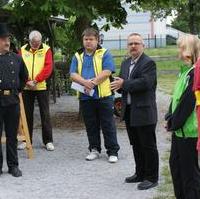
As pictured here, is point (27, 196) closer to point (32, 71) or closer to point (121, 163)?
point (121, 163)

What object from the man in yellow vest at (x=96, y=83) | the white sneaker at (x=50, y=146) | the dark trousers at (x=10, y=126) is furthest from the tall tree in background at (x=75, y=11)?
the dark trousers at (x=10, y=126)

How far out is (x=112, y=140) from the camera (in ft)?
29.6

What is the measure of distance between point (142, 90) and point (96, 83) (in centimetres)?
176

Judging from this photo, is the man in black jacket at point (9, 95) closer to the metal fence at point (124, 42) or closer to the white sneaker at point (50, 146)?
the white sneaker at point (50, 146)

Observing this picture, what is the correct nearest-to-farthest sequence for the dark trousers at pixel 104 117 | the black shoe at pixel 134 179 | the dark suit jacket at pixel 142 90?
the dark suit jacket at pixel 142 90 → the black shoe at pixel 134 179 → the dark trousers at pixel 104 117

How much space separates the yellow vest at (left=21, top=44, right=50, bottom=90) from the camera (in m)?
9.70

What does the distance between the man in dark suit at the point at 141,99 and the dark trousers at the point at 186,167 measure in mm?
1272

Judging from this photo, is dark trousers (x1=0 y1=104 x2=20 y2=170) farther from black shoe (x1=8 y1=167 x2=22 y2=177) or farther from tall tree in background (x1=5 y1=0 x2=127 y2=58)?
tall tree in background (x1=5 y1=0 x2=127 y2=58)

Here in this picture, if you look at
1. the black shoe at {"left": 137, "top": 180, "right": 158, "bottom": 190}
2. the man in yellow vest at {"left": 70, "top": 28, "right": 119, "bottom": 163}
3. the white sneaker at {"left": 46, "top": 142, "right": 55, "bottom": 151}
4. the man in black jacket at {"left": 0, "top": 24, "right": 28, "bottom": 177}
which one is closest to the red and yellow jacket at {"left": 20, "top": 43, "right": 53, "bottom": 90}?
the man in yellow vest at {"left": 70, "top": 28, "right": 119, "bottom": 163}

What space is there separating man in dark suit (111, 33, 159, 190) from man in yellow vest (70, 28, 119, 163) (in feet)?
4.85

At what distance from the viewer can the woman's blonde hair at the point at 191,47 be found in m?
5.53

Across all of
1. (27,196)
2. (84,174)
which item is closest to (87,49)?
(84,174)

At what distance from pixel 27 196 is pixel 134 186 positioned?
53.0 inches

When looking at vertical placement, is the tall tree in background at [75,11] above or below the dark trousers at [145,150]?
above
